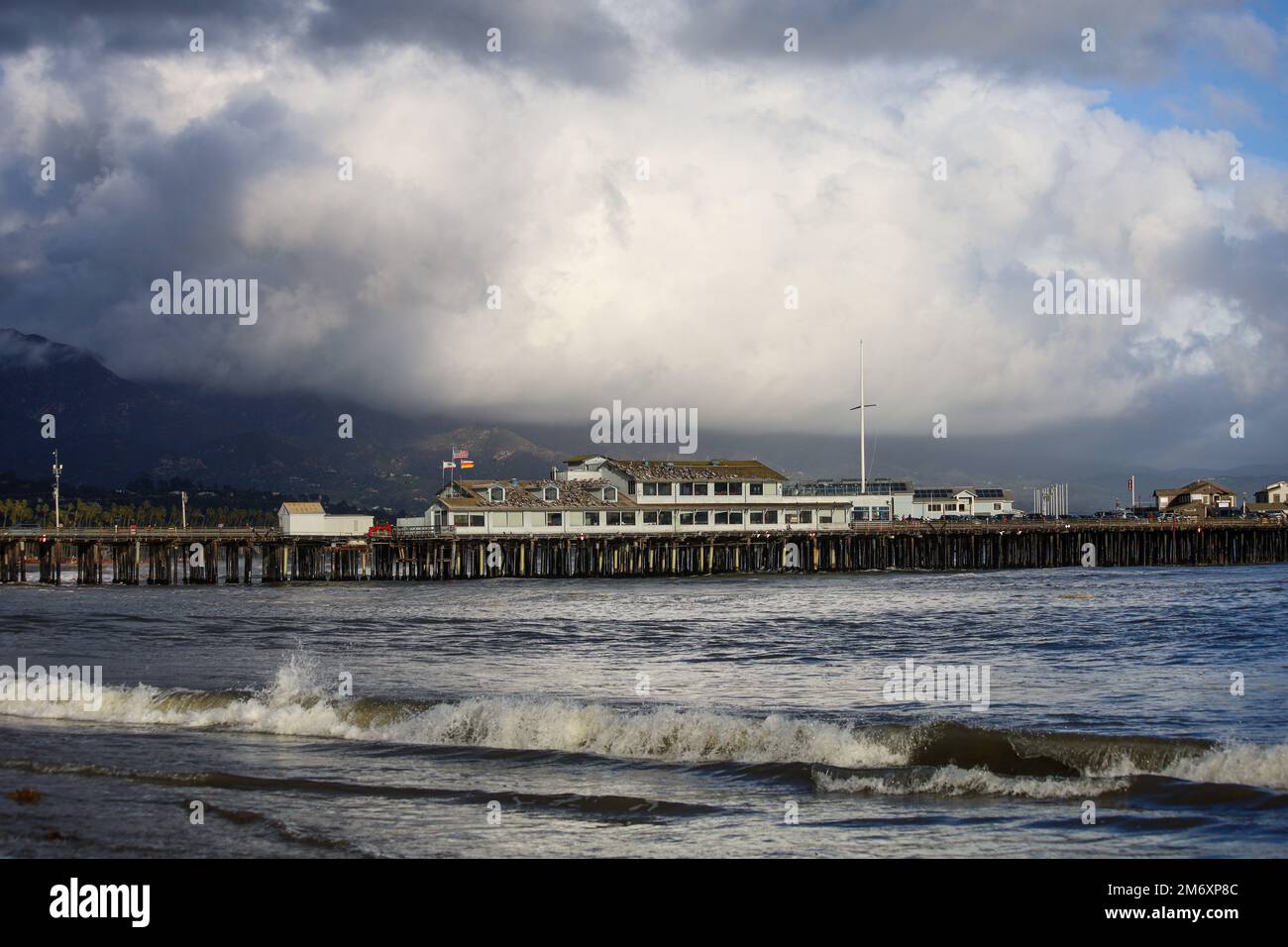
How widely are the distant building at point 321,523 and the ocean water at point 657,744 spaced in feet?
133

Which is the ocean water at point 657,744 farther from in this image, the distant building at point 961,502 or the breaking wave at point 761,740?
the distant building at point 961,502

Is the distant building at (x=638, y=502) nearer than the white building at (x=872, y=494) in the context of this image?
Yes

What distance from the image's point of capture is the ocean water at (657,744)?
14055mm

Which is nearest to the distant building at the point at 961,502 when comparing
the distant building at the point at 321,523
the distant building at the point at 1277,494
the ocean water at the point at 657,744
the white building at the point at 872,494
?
the white building at the point at 872,494

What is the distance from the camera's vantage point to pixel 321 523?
83250 mm

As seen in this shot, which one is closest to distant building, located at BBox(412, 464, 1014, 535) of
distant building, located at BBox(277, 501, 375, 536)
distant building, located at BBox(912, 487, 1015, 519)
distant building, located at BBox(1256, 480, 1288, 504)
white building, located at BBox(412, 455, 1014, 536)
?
white building, located at BBox(412, 455, 1014, 536)

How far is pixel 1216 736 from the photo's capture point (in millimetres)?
19328

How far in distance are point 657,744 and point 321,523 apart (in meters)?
67.2

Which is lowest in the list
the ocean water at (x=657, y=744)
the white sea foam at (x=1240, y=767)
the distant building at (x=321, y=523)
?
the ocean water at (x=657, y=744)

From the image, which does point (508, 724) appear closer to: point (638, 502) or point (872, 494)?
point (638, 502)

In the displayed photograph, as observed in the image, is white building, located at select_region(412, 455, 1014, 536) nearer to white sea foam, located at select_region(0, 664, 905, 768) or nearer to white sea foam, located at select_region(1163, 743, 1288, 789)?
white sea foam, located at select_region(0, 664, 905, 768)

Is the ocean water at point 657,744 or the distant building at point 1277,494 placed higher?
the distant building at point 1277,494
